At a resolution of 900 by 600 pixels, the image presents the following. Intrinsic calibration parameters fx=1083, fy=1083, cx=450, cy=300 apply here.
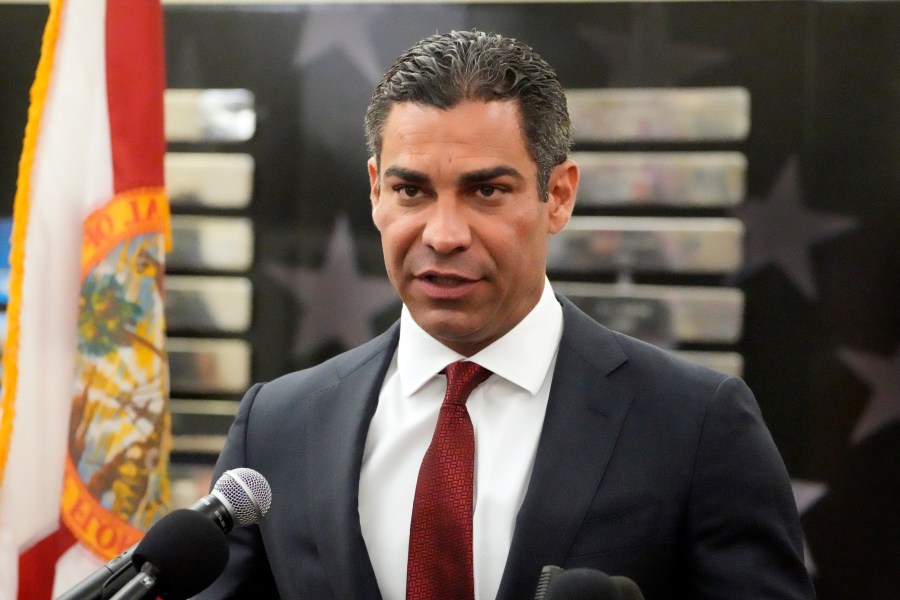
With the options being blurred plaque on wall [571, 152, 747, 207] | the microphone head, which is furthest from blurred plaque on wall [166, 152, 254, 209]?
the microphone head

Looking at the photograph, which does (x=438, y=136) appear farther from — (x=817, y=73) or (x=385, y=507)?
(x=817, y=73)

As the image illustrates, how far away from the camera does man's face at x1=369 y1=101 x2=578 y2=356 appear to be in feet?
5.49

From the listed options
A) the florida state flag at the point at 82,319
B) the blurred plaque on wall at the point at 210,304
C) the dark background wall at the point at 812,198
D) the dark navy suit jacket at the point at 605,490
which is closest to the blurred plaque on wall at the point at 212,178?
the blurred plaque on wall at the point at 210,304

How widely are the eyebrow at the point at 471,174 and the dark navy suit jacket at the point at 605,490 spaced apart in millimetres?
332

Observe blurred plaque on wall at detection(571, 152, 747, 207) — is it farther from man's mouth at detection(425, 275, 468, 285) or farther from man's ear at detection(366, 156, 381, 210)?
man's mouth at detection(425, 275, 468, 285)

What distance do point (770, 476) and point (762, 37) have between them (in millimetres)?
2414

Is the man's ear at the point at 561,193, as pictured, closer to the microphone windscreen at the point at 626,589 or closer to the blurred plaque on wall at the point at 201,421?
the microphone windscreen at the point at 626,589

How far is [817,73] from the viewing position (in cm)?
369

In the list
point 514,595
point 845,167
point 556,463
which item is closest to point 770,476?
point 556,463

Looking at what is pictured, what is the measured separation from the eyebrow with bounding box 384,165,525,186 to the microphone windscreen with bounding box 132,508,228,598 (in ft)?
2.10

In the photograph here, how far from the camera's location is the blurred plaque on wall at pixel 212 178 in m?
4.04

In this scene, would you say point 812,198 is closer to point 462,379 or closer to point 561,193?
point 561,193

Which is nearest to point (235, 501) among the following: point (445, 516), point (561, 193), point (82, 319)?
point (445, 516)

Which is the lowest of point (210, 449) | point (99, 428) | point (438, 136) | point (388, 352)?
point (210, 449)
